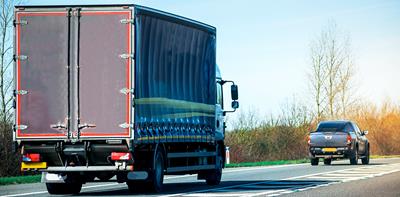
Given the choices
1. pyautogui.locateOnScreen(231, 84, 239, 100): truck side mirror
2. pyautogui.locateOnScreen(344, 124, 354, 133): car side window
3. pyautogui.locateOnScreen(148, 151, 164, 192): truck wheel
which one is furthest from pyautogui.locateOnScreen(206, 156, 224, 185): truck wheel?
pyautogui.locateOnScreen(344, 124, 354, 133): car side window

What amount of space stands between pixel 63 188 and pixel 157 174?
2.07m

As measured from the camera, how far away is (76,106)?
632 inches

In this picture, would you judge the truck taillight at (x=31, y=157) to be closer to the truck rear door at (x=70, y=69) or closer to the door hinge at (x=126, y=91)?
the truck rear door at (x=70, y=69)

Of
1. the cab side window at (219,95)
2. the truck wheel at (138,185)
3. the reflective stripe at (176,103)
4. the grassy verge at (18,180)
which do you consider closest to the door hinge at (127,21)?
the reflective stripe at (176,103)

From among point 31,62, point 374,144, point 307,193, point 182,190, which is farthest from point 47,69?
point 374,144

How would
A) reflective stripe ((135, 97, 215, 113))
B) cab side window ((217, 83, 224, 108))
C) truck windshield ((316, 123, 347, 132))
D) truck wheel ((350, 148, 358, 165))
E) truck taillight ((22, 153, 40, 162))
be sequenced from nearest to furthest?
truck taillight ((22, 153, 40, 162))
reflective stripe ((135, 97, 215, 113))
cab side window ((217, 83, 224, 108))
truck wheel ((350, 148, 358, 165))
truck windshield ((316, 123, 347, 132))

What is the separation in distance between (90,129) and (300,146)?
3409cm

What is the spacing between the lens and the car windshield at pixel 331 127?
34.4 m

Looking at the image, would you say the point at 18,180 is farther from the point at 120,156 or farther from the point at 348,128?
the point at 348,128

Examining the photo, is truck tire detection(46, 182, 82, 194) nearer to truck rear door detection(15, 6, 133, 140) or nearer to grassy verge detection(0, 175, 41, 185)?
truck rear door detection(15, 6, 133, 140)

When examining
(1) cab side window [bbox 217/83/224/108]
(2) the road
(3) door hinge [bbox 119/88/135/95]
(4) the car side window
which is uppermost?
(1) cab side window [bbox 217/83/224/108]

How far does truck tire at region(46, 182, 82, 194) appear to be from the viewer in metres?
17.4

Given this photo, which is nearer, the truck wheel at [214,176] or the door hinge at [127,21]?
the door hinge at [127,21]

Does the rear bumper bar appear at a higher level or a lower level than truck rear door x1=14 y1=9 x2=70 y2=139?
lower
